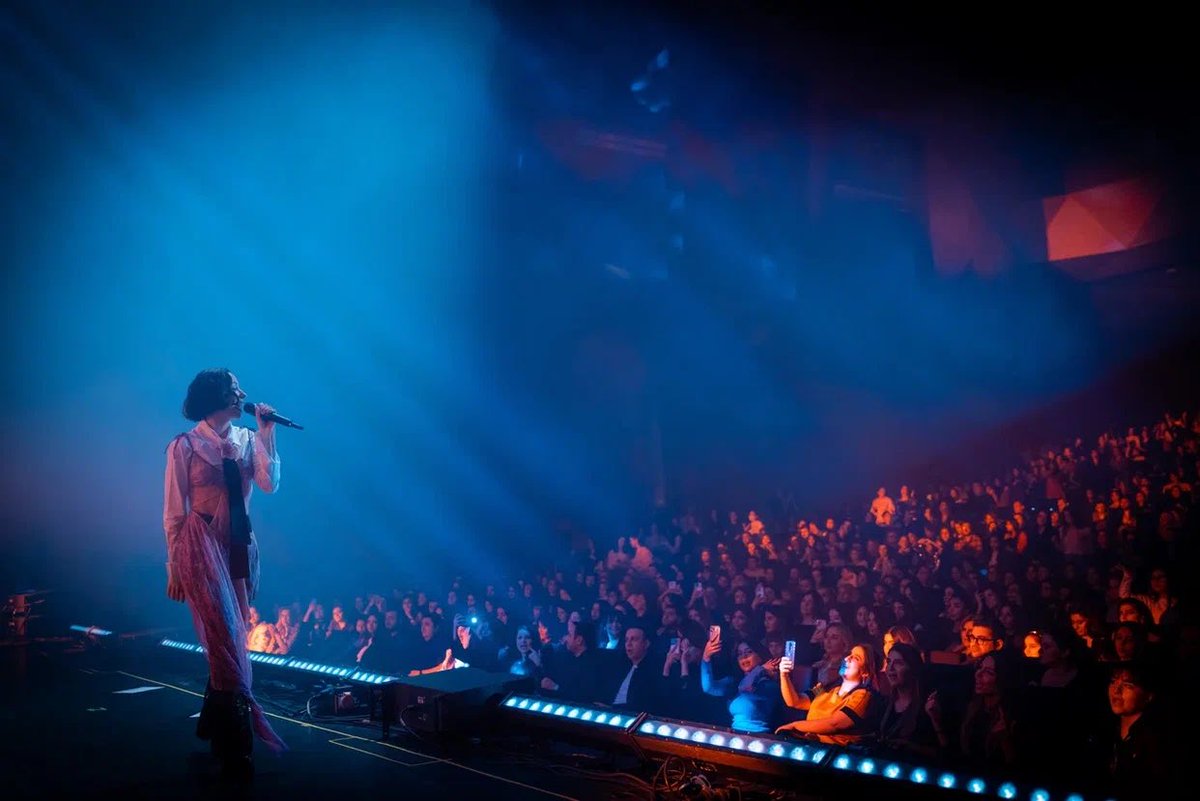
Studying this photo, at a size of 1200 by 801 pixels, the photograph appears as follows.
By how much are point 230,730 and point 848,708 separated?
268 centimetres

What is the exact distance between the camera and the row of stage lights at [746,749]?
2.31 meters

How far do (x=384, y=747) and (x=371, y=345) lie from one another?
272 inches

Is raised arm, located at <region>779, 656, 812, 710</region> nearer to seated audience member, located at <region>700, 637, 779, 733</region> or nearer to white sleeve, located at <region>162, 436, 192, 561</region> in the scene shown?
seated audience member, located at <region>700, 637, 779, 733</region>

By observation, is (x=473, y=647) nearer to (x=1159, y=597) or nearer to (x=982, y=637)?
(x=982, y=637)

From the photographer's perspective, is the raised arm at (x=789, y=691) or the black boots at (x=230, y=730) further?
the raised arm at (x=789, y=691)

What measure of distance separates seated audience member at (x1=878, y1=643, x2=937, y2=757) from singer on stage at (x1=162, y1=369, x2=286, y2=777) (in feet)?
8.70

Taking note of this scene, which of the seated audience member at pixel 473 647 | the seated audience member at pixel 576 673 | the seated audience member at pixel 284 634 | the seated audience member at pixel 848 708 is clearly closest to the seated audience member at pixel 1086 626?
the seated audience member at pixel 848 708

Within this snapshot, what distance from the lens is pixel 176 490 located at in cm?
306

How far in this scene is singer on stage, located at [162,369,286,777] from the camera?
2.96m

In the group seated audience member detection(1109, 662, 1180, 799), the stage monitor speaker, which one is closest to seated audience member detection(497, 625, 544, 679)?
the stage monitor speaker

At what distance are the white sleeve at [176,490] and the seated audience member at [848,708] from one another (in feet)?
8.92

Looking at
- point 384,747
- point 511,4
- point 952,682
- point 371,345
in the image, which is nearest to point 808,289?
point 371,345

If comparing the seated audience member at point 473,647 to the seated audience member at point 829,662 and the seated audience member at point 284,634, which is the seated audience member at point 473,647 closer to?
the seated audience member at point 284,634

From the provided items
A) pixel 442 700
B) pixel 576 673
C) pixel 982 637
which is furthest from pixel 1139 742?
pixel 576 673
